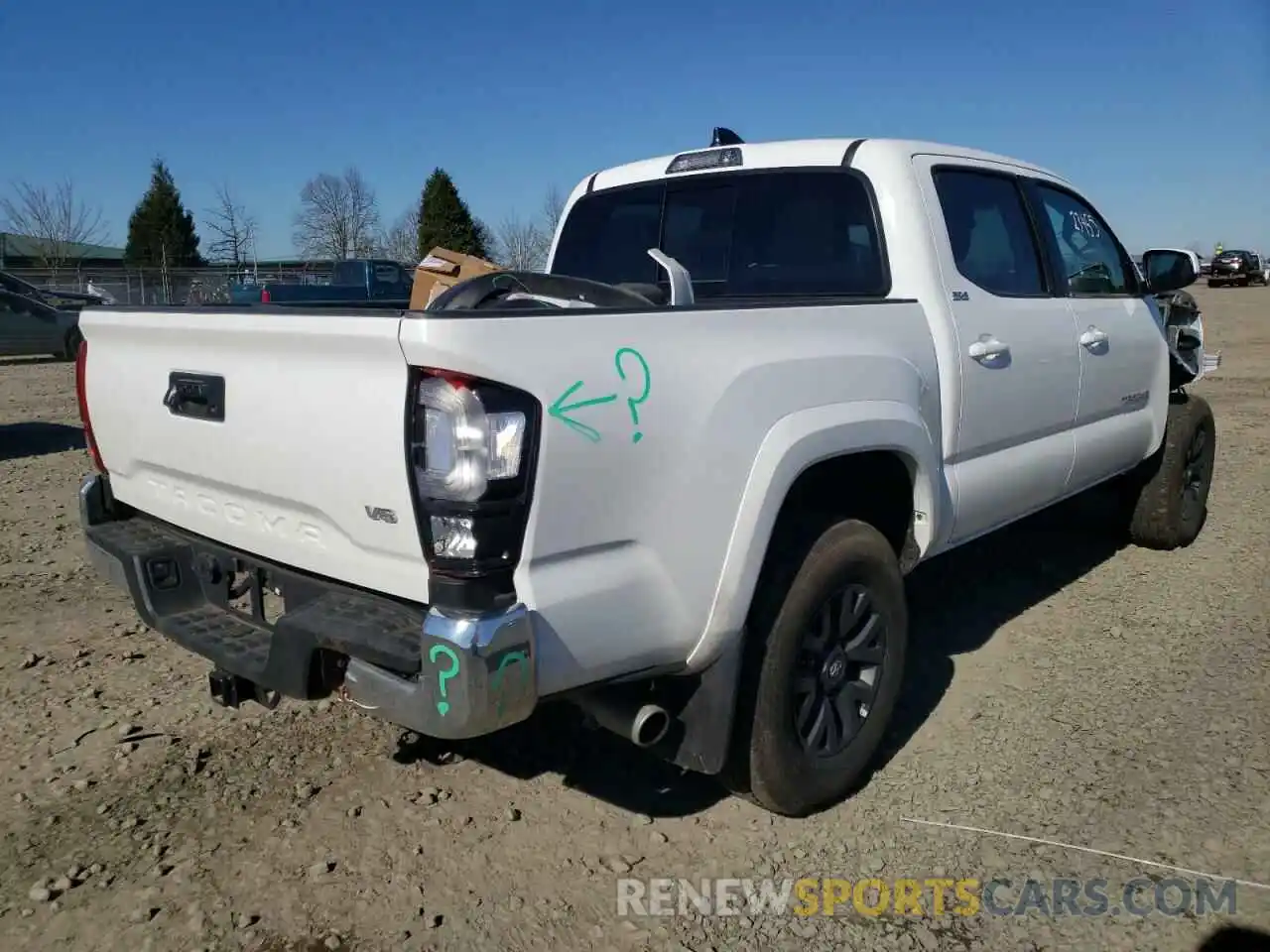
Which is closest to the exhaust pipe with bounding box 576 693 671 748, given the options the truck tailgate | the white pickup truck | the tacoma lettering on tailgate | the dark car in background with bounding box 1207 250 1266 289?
the white pickup truck

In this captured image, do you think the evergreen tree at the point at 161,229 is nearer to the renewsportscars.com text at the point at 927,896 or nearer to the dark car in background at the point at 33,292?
the dark car in background at the point at 33,292

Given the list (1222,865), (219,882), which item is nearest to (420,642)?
(219,882)

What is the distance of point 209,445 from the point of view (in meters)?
2.72

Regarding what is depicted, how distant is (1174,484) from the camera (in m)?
5.79

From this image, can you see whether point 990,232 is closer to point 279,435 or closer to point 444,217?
point 279,435

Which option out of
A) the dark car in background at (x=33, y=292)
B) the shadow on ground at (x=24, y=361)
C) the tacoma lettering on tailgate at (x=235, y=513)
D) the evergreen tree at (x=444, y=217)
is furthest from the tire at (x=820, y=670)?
the evergreen tree at (x=444, y=217)

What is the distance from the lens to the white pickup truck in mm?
2176

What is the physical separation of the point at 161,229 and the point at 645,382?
155 ft

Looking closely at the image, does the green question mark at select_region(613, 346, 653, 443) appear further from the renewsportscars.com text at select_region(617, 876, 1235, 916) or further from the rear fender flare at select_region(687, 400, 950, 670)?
the renewsportscars.com text at select_region(617, 876, 1235, 916)

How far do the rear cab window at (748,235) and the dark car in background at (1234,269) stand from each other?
53485mm

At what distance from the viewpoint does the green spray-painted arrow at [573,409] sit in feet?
7.20

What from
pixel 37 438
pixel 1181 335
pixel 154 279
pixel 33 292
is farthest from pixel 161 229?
pixel 1181 335

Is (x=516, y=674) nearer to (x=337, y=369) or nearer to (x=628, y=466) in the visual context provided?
(x=628, y=466)

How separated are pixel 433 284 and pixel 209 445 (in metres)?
1.74
